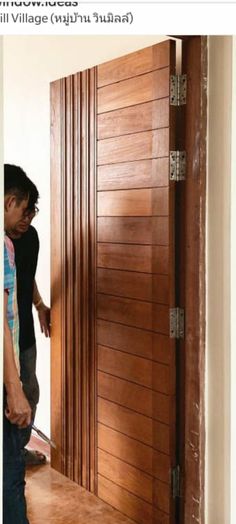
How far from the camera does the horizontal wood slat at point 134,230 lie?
7.85ft

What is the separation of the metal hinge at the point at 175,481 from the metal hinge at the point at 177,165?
1045mm

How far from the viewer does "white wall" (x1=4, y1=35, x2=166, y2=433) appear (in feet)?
10.8

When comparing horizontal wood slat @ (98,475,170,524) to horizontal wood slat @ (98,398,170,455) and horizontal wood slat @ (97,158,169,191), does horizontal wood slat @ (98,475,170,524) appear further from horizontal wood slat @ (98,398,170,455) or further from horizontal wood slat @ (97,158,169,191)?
horizontal wood slat @ (97,158,169,191)

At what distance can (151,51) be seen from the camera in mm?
2402

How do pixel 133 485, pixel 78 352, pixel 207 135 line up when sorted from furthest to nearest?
pixel 78 352 → pixel 133 485 → pixel 207 135

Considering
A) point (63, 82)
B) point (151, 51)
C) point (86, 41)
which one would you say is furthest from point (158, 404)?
point (86, 41)

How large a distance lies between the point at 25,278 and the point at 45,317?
49 centimetres

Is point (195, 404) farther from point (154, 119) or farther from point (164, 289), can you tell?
point (154, 119)

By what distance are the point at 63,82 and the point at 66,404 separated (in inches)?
57.0

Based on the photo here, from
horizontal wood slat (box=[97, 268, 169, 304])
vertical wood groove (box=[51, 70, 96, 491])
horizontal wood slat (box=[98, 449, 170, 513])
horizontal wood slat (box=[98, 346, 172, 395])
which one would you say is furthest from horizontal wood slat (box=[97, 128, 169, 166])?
horizontal wood slat (box=[98, 449, 170, 513])

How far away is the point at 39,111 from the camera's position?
11.3 ft

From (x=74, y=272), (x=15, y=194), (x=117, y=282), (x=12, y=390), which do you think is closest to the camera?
(x=12, y=390)

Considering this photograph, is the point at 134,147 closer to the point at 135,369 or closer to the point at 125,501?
the point at 135,369
